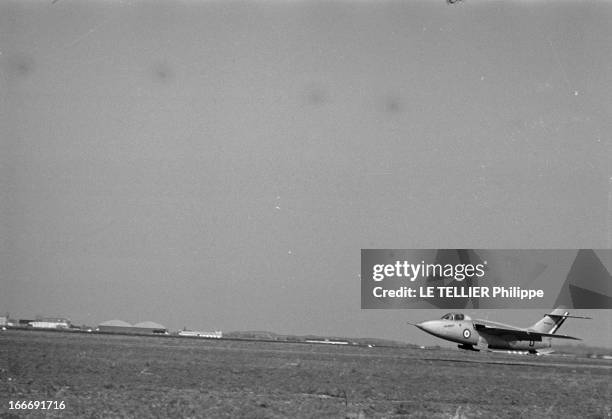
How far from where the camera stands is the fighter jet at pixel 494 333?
2383 inches

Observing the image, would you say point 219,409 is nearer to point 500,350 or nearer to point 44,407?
point 44,407

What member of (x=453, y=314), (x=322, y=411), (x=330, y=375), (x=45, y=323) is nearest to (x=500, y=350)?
(x=453, y=314)

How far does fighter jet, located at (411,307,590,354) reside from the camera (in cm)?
6053

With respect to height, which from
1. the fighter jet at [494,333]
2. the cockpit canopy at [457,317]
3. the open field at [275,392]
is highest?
the cockpit canopy at [457,317]

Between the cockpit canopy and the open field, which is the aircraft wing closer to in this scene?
the cockpit canopy

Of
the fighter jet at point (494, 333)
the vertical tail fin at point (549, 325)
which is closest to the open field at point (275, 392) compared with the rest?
the fighter jet at point (494, 333)

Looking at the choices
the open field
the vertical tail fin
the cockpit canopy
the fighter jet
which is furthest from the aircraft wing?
the open field

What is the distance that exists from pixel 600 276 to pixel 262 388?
984 centimetres

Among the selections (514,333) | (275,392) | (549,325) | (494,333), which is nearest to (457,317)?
(494,333)

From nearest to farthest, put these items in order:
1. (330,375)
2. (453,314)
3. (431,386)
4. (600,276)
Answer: (600,276)
(431,386)
(330,375)
(453,314)

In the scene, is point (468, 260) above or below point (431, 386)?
above

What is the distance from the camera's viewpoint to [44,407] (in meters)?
15.8

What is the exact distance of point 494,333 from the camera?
63.7m

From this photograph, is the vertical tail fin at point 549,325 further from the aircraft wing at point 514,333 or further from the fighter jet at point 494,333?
the aircraft wing at point 514,333
